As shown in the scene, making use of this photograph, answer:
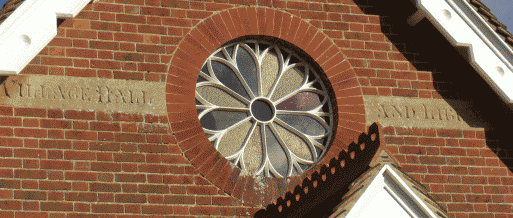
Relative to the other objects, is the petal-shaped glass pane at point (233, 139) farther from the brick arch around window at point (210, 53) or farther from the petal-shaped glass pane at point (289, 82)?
the petal-shaped glass pane at point (289, 82)

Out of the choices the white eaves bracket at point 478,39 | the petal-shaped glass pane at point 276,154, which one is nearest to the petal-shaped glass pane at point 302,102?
the petal-shaped glass pane at point 276,154

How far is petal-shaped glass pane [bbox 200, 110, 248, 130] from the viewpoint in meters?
7.48

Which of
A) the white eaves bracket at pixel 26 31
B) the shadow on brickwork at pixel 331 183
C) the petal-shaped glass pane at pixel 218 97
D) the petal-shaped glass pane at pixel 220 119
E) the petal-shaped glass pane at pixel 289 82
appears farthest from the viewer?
the petal-shaped glass pane at pixel 289 82

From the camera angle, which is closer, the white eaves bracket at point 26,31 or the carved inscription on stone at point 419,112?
the white eaves bracket at point 26,31

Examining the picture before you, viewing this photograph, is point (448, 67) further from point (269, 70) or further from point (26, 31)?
point (26, 31)

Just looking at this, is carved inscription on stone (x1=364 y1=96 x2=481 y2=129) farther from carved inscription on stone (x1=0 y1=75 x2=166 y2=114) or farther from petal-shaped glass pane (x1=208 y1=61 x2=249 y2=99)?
carved inscription on stone (x1=0 y1=75 x2=166 y2=114)

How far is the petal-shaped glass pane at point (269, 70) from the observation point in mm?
7787

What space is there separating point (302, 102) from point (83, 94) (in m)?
2.57

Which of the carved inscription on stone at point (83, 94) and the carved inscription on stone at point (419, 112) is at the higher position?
the carved inscription on stone at point (83, 94)

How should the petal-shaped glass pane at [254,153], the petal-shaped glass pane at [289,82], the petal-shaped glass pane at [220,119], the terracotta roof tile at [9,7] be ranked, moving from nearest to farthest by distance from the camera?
the terracotta roof tile at [9,7] → the petal-shaped glass pane at [254,153] → the petal-shaped glass pane at [220,119] → the petal-shaped glass pane at [289,82]

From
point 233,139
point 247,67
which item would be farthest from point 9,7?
point 233,139

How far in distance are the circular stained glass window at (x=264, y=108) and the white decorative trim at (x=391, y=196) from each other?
6.65 ft

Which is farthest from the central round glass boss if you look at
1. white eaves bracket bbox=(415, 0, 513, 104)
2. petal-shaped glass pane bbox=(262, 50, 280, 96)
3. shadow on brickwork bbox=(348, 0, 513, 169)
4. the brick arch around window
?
white eaves bracket bbox=(415, 0, 513, 104)

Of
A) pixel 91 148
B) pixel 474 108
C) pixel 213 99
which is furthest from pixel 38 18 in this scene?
pixel 474 108
